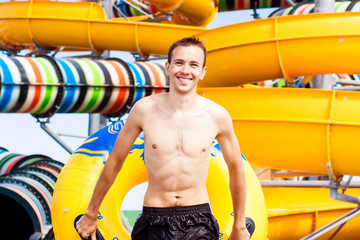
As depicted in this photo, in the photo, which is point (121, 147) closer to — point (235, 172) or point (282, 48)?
point (235, 172)

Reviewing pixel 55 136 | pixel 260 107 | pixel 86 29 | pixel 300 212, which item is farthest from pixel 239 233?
pixel 86 29

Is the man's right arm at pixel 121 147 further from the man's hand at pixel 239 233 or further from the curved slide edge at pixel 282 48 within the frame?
the curved slide edge at pixel 282 48

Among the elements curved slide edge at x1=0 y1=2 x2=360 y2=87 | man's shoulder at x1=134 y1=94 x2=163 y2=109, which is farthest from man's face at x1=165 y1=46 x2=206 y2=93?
curved slide edge at x1=0 y1=2 x2=360 y2=87

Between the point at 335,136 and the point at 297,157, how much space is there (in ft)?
1.74

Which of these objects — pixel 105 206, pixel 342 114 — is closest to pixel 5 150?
pixel 342 114

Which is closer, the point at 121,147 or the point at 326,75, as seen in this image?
the point at 121,147

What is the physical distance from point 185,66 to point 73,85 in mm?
6935

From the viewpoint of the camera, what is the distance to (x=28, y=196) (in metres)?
8.14

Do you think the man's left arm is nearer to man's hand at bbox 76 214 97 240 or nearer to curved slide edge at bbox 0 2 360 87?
man's hand at bbox 76 214 97 240

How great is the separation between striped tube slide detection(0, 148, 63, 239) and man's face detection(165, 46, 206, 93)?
512 cm

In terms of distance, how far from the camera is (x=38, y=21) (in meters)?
11.8

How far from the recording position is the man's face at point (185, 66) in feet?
8.65

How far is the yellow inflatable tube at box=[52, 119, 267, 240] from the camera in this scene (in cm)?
405

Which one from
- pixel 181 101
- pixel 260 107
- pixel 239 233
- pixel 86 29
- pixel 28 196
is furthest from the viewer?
pixel 86 29
